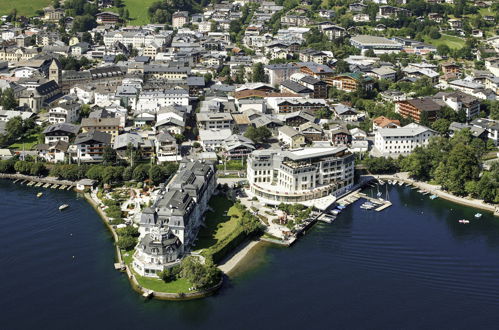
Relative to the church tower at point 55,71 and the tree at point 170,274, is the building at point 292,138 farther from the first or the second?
the church tower at point 55,71

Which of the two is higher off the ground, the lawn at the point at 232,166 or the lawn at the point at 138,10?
the lawn at the point at 138,10

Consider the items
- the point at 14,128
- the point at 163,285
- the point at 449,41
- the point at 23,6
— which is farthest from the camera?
the point at 23,6

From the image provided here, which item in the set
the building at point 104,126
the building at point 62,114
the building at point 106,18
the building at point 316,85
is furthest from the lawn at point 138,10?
the building at point 104,126

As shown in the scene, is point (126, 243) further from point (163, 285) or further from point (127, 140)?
point (127, 140)

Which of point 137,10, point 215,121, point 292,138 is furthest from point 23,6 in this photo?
point 292,138

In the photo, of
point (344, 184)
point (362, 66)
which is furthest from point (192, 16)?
point (344, 184)

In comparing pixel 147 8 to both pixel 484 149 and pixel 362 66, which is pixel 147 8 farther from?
pixel 484 149
